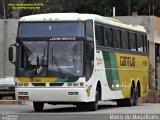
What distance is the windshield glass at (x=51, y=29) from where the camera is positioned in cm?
2247

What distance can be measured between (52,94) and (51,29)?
2.51 metres

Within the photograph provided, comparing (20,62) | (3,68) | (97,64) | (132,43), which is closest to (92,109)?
(97,64)

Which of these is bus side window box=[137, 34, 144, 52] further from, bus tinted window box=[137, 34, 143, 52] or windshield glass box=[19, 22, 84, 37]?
windshield glass box=[19, 22, 84, 37]

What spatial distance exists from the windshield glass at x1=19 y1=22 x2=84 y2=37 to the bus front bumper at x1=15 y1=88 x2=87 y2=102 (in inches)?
81.8

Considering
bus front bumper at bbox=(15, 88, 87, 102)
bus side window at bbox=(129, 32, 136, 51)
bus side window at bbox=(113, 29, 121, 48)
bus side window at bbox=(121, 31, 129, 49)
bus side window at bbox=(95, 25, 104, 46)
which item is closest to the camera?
bus front bumper at bbox=(15, 88, 87, 102)

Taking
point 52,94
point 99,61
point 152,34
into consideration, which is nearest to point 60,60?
point 52,94

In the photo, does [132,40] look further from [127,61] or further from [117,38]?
[117,38]

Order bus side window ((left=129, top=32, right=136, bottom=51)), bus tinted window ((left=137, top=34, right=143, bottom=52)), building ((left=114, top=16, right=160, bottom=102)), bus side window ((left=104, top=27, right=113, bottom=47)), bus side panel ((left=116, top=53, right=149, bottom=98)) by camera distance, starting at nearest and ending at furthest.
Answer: bus side window ((left=104, top=27, right=113, bottom=47)) → bus side panel ((left=116, top=53, right=149, bottom=98)) → bus side window ((left=129, top=32, right=136, bottom=51)) → bus tinted window ((left=137, top=34, right=143, bottom=52)) → building ((left=114, top=16, right=160, bottom=102))

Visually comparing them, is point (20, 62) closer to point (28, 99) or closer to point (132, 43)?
point (28, 99)

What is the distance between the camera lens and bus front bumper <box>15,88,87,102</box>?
71.6 feet

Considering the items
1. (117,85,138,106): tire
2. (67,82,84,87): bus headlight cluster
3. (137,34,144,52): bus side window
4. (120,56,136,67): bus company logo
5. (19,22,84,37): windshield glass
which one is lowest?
(117,85,138,106): tire

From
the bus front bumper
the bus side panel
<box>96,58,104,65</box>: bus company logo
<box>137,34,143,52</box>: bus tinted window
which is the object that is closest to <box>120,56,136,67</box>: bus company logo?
the bus side panel

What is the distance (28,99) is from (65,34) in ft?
9.06

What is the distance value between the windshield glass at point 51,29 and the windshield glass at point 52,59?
342mm
